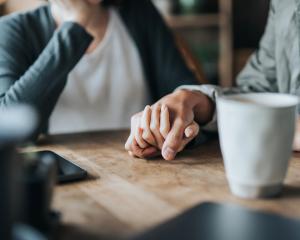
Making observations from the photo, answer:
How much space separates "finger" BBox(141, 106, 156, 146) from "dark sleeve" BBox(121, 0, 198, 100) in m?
0.57

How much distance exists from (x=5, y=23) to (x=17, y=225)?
1.01 metres

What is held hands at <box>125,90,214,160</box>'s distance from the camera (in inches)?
33.4

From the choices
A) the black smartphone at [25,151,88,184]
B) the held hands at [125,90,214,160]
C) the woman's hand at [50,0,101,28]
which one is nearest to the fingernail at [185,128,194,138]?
the held hands at [125,90,214,160]

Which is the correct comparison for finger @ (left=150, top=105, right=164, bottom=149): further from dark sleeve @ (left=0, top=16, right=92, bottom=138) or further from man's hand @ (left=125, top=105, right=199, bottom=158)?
dark sleeve @ (left=0, top=16, right=92, bottom=138)

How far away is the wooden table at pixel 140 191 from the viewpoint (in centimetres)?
57

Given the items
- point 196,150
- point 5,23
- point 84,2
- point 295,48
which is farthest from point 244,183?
point 5,23

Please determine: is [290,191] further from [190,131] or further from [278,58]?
[278,58]

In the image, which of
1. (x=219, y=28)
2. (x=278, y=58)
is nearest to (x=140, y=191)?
(x=278, y=58)

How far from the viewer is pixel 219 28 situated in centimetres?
321

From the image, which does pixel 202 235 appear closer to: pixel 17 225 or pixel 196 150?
pixel 17 225

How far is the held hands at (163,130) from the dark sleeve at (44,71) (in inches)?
12.3

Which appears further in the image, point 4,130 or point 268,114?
point 268,114

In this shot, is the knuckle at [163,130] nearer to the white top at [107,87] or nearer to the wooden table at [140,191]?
the wooden table at [140,191]

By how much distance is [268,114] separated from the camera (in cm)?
59
